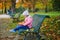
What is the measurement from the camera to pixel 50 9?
1428cm

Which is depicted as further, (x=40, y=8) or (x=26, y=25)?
(x=40, y=8)

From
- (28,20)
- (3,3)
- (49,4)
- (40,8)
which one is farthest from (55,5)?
(28,20)

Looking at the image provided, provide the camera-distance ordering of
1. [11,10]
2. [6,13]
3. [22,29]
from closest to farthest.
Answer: [22,29]
[11,10]
[6,13]

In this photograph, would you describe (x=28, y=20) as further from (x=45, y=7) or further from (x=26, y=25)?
(x=45, y=7)

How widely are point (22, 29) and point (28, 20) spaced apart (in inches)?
13.3

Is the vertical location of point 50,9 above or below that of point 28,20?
below

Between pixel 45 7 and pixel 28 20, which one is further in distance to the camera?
pixel 45 7

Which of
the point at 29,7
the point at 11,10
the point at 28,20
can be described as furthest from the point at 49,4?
the point at 28,20

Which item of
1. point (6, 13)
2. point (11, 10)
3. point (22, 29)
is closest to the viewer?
point (22, 29)

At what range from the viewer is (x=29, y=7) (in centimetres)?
1419

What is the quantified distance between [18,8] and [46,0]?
212cm

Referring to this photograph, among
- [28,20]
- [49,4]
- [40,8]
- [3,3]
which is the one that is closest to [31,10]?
[40,8]

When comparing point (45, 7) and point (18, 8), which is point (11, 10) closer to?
point (18, 8)

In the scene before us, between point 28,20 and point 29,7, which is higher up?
point 28,20
